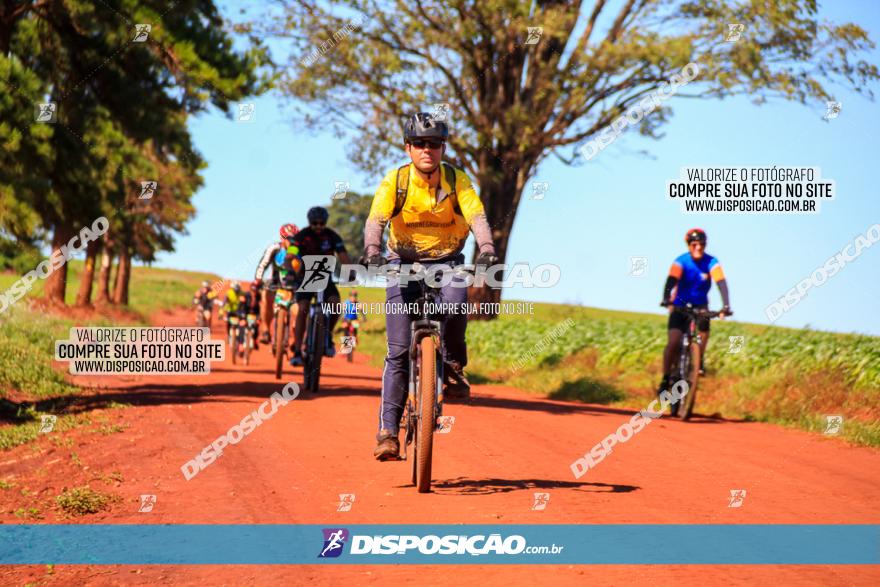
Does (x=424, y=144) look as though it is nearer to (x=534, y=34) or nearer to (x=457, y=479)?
(x=457, y=479)

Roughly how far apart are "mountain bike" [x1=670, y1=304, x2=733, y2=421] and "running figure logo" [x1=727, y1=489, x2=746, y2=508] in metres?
5.70

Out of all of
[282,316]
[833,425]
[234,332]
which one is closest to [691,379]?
[833,425]

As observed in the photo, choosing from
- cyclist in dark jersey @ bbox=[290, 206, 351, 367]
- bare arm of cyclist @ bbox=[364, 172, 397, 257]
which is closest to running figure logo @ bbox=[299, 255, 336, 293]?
cyclist in dark jersey @ bbox=[290, 206, 351, 367]

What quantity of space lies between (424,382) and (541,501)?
1.15 metres

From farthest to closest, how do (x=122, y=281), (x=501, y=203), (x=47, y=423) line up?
(x=122, y=281) → (x=501, y=203) → (x=47, y=423)

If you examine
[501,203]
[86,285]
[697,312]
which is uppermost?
[501,203]

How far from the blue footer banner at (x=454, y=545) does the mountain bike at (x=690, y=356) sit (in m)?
6.90

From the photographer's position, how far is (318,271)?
13.1m

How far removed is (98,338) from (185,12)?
31.7 ft

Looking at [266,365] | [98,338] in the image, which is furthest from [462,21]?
[98,338]

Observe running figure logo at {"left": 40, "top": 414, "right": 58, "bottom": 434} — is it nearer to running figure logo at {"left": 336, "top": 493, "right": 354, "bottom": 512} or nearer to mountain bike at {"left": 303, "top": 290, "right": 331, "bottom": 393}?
mountain bike at {"left": 303, "top": 290, "right": 331, "bottom": 393}

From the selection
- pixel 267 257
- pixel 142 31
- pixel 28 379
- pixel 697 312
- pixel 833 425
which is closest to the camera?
pixel 833 425

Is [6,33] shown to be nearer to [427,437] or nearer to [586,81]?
[427,437]

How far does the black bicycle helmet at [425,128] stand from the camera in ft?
23.0
